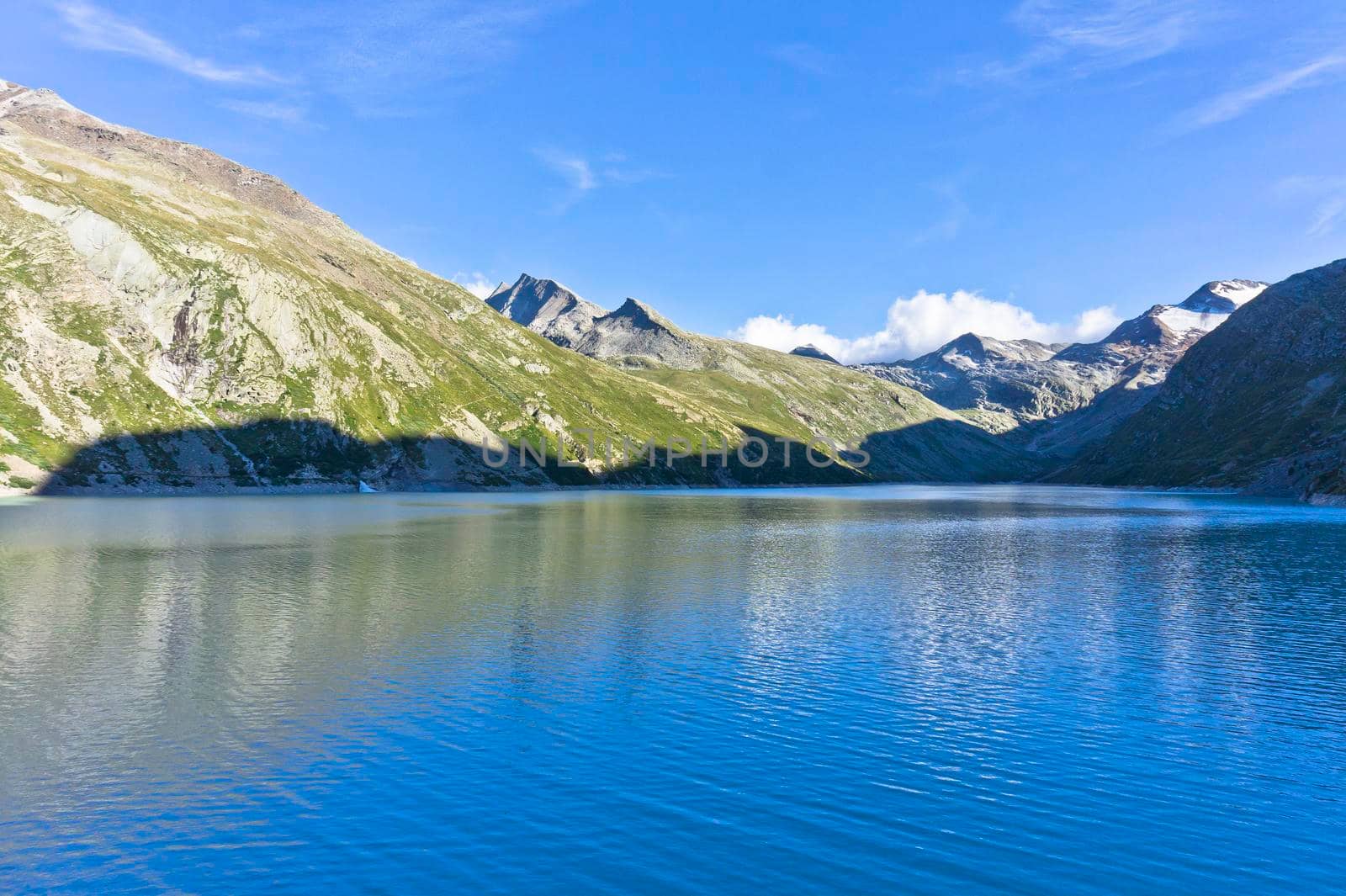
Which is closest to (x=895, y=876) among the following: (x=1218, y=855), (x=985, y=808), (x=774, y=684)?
(x=985, y=808)

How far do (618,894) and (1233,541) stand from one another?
12408cm

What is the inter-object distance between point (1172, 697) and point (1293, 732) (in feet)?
17.6

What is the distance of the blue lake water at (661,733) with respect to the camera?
2258 centimetres

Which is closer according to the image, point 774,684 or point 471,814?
point 471,814

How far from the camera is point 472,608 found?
195ft

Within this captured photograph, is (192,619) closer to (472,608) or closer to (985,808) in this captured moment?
(472,608)

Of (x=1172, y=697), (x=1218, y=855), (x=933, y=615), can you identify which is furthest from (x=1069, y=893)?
(x=933, y=615)

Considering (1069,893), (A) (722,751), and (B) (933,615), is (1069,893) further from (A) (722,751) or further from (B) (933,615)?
(B) (933,615)

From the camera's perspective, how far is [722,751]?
31250 millimetres

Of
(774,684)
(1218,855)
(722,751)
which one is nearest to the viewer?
(1218,855)

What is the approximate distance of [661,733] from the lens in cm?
3331

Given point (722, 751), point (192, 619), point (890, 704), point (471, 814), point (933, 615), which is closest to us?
point (471, 814)

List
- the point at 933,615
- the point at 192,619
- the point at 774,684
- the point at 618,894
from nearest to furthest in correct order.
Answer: the point at 618,894 → the point at 774,684 → the point at 192,619 → the point at 933,615

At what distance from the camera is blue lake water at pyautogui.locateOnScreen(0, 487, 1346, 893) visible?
2258cm
